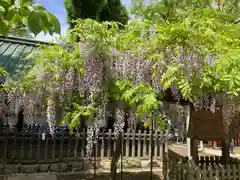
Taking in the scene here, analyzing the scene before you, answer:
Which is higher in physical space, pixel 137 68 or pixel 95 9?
pixel 95 9

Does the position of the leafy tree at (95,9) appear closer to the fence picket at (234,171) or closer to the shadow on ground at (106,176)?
the shadow on ground at (106,176)

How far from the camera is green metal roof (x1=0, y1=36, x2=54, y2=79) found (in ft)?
29.9

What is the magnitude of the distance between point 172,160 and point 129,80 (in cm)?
269

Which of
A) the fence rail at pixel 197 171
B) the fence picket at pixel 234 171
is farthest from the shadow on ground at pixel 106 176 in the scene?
the fence picket at pixel 234 171

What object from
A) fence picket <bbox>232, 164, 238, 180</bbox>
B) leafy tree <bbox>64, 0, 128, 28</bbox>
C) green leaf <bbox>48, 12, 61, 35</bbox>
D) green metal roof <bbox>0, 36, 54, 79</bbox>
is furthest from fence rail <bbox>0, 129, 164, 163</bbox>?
green leaf <bbox>48, 12, 61, 35</bbox>

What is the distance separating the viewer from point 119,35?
10.7ft

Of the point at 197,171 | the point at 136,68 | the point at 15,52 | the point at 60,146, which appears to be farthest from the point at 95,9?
the point at 197,171

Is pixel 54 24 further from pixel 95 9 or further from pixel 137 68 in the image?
pixel 95 9

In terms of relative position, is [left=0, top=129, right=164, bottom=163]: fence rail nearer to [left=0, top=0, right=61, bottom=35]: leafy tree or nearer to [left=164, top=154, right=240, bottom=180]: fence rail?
[left=164, top=154, right=240, bottom=180]: fence rail

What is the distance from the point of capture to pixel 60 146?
8.04 metres

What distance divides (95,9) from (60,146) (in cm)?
559

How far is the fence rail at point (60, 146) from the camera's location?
7.78 meters

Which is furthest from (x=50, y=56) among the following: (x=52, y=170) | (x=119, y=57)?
(x=52, y=170)

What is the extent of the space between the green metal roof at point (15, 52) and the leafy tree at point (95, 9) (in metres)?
1.97
